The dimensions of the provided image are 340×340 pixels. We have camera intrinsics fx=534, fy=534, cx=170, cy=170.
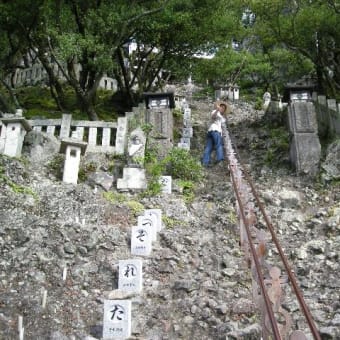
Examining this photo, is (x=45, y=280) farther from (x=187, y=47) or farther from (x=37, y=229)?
(x=187, y=47)

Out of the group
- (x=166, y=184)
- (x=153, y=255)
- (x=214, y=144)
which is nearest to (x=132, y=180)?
(x=166, y=184)

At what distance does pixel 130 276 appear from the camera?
7.62 m

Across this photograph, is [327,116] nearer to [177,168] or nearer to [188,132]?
[188,132]

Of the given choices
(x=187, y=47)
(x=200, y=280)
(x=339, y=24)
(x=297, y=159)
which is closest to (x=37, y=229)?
(x=200, y=280)

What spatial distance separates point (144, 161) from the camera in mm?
12328

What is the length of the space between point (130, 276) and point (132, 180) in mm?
3997

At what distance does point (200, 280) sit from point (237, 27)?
12581 millimetres

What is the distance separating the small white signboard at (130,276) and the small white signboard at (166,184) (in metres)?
3.75

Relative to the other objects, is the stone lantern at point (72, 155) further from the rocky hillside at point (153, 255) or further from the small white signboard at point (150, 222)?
the small white signboard at point (150, 222)

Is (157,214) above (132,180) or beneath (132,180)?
beneath


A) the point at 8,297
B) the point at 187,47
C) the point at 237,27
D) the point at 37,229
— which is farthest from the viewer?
the point at 237,27

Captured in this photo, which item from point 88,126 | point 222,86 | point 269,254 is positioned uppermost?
point 222,86

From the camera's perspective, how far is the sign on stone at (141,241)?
28.0ft

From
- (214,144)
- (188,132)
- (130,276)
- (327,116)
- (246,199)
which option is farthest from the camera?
(188,132)
